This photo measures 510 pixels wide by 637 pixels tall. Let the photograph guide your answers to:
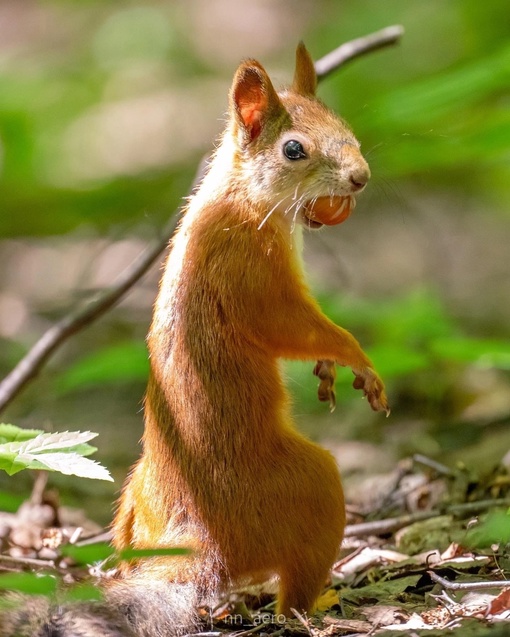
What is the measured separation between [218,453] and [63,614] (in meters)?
0.83

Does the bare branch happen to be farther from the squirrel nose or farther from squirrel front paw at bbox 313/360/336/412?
the squirrel nose

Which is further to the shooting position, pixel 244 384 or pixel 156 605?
pixel 244 384

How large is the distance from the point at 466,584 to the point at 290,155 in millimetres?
1762

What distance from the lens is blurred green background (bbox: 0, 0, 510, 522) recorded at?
216 inches

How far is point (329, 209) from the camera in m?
3.79

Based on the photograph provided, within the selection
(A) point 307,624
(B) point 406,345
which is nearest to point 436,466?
(B) point 406,345

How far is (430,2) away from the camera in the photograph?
1229cm

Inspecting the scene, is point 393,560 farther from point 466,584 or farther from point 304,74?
point 304,74

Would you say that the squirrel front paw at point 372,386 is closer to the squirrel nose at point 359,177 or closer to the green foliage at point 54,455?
the squirrel nose at point 359,177

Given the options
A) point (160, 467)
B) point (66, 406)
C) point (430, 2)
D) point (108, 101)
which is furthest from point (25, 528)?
point (430, 2)

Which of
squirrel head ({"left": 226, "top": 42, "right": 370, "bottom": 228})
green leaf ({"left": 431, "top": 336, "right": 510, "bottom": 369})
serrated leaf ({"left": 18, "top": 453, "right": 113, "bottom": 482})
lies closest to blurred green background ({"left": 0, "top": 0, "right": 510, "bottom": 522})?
green leaf ({"left": 431, "top": 336, "right": 510, "bottom": 369})

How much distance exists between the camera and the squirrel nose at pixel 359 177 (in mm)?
3568

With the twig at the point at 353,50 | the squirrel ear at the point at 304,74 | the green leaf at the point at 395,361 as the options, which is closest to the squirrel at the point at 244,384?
the squirrel ear at the point at 304,74

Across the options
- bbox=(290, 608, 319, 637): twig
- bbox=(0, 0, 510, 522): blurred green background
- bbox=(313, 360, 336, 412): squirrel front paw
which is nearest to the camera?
bbox=(290, 608, 319, 637): twig
